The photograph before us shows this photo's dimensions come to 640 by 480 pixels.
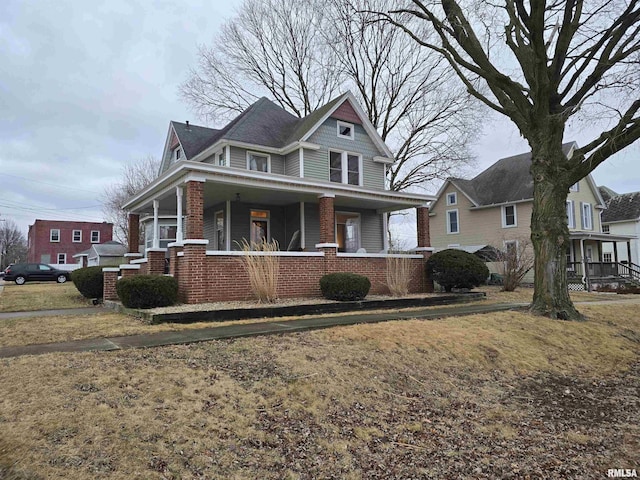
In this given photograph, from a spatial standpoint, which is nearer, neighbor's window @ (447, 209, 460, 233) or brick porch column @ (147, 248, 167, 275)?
brick porch column @ (147, 248, 167, 275)

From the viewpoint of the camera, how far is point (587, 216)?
27578mm

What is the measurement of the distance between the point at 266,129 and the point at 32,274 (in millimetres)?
20865

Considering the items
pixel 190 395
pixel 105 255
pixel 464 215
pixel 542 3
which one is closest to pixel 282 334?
pixel 190 395

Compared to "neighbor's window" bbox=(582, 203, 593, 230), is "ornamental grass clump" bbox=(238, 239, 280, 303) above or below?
below

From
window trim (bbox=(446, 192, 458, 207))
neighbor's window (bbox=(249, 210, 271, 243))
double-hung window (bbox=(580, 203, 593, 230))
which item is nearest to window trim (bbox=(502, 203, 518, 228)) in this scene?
window trim (bbox=(446, 192, 458, 207))

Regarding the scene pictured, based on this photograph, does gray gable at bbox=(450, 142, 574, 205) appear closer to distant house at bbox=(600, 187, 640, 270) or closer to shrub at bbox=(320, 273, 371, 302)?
distant house at bbox=(600, 187, 640, 270)

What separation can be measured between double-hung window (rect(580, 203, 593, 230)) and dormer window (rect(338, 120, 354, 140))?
17.5 m

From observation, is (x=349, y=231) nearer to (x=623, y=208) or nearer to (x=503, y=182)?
(x=503, y=182)

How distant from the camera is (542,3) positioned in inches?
388

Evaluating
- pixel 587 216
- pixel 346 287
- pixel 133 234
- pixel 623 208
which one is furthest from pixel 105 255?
pixel 623 208

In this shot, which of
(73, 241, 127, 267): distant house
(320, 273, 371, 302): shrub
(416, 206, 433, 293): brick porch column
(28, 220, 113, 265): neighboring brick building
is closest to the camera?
(320, 273, 371, 302): shrub

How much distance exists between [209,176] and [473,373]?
309 inches

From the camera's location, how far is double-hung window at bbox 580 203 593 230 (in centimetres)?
2712

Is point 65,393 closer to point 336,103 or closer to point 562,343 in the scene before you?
point 562,343
